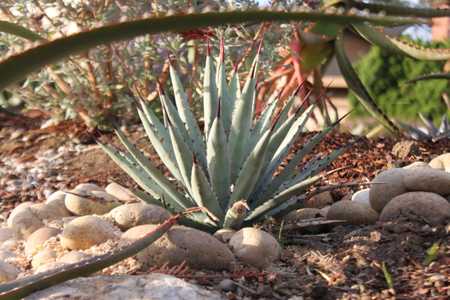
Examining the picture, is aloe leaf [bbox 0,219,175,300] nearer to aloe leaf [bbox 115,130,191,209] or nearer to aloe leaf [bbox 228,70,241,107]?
aloe leaf [bbox 115,130,191,209]

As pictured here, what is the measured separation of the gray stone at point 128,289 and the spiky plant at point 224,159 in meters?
0.56

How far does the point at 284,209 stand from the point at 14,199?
2358mm

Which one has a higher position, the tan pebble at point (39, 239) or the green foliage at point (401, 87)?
the tan pebble at point (39, 239)

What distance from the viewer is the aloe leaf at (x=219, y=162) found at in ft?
9.08

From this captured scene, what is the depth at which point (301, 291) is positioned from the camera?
234 centimetres

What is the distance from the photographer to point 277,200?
283 cm

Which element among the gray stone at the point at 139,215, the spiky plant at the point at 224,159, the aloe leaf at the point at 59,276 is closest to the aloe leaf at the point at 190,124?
the spiky plant at the point at 224,159

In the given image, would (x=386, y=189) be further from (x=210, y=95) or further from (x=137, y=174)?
(x=137, y=174)

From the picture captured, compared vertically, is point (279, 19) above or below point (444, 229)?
above

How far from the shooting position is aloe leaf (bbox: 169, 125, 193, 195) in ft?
9.34

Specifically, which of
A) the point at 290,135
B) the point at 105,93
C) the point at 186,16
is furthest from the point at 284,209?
the point at 105,93

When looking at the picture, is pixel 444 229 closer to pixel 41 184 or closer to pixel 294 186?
pixel 294 186

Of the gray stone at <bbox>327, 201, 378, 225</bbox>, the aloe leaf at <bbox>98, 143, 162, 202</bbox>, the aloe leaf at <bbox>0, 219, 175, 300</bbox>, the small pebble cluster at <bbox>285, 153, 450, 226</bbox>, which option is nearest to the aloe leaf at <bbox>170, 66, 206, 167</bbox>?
the aloe leaf at <bbox>98, 143, 162, 202</bbox>

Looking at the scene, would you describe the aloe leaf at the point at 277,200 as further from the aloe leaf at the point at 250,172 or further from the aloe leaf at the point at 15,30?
the aloe leaf at the point at 15,30
